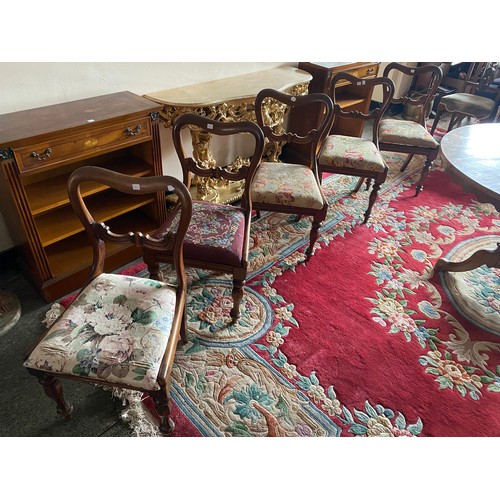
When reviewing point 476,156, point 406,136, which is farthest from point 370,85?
point 476,156

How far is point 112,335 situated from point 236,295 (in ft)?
2.07

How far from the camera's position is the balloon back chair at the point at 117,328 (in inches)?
42.1

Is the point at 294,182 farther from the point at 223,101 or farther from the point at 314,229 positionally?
the point at 223,101

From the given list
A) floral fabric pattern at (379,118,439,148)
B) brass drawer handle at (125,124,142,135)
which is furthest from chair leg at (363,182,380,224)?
Result: brass drawer handle at (125,124,142,135)

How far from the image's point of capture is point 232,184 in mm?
2713

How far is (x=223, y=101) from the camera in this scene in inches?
80.2

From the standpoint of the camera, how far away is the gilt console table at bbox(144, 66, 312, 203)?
1.97 m

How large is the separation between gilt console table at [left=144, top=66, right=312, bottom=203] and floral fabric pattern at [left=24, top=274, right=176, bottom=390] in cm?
111

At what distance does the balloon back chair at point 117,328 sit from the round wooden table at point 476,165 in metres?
1.42

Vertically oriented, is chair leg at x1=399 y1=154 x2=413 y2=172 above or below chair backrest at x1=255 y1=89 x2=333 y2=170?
below

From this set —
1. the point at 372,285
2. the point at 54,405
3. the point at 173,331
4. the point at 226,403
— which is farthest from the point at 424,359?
the point at 54,405

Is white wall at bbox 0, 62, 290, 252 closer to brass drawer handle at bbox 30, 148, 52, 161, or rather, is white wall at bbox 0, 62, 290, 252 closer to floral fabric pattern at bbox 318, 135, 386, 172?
brass drawer handle at bbox 30, 148, 52, 161

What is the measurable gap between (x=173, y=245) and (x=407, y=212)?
2.11 meters

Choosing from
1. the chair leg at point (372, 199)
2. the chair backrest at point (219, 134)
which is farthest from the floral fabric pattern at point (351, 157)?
the chair backrest at point (219, 134)
